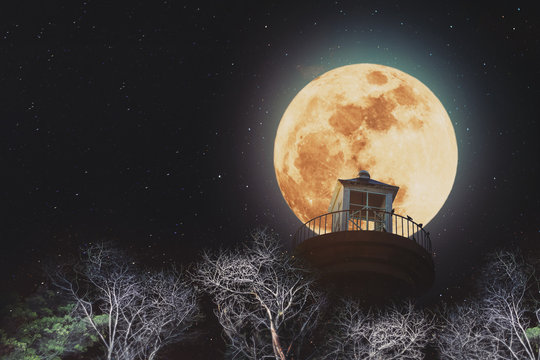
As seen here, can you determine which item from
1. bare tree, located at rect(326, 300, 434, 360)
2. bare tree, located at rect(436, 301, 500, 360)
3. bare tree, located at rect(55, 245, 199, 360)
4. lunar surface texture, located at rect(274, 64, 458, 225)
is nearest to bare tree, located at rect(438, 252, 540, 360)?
bare tree, located at rect(436, 301, 500, 360)

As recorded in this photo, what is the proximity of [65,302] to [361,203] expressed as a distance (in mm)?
14518

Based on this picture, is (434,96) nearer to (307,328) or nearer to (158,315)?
(307,328)

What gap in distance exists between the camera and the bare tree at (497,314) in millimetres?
20109

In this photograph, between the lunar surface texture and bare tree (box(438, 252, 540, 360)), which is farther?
the lunar surface texture

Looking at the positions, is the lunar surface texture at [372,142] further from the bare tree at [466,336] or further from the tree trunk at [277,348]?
the tree trunk at [277,348]

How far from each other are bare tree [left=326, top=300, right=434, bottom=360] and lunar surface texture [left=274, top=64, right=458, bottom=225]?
20.8 ft

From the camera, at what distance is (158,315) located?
21016 mm

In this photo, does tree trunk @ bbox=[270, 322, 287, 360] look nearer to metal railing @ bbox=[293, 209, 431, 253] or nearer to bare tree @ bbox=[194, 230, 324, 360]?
bare tree @ bbox=[194, 230, 324, 360]

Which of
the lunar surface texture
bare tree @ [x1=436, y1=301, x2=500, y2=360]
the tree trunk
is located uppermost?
the lunar surface texture

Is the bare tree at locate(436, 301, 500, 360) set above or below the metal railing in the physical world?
below

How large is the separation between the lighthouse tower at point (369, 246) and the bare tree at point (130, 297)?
20.1 feet

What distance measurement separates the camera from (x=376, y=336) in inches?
781

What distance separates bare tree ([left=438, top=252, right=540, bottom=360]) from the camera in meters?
20.1

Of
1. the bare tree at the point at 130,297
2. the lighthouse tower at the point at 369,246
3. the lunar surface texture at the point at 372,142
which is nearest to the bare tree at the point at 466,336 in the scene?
the lighthouse tower at the point at 369,246
